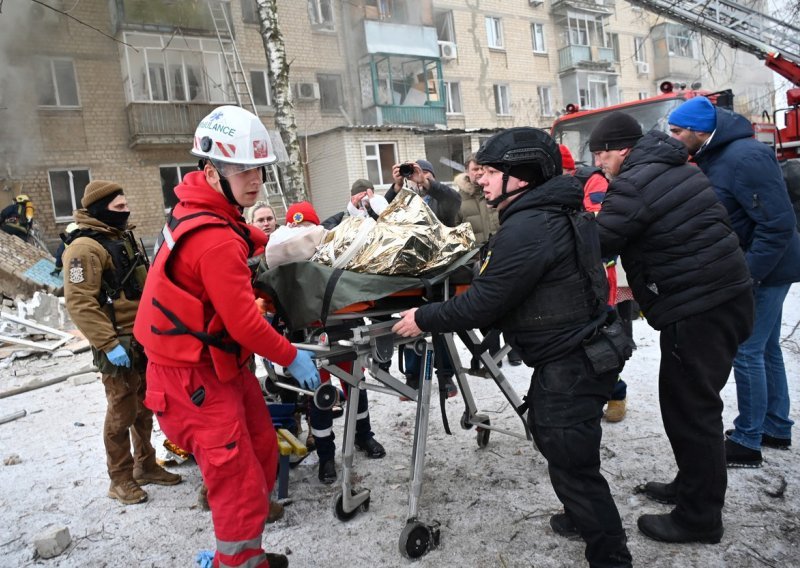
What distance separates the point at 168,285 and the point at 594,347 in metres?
1.72

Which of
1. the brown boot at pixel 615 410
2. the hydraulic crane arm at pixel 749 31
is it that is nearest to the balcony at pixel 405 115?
the hydraulic crane arm at pixel 749 31

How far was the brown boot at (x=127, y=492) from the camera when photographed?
3391mm

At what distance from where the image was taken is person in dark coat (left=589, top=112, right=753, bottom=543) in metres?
2.43

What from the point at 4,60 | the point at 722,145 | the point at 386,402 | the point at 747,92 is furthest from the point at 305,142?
the point at 747,92

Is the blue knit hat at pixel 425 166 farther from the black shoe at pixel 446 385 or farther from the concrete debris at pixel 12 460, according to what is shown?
the concrete debris at pixel 12 460

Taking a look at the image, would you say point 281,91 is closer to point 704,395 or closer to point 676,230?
point 676,230

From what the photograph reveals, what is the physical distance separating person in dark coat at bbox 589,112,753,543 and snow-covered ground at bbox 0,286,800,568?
1.00ft

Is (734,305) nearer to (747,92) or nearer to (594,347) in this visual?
(594,347)

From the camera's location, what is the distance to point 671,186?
7.97ft

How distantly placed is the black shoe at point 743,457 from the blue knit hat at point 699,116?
6.00ft

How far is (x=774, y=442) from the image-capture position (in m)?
3.27

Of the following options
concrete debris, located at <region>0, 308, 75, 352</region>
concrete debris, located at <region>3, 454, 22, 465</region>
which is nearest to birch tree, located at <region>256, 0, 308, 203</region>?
concrete debris, located at <region>0, 308, 75, 352</region>

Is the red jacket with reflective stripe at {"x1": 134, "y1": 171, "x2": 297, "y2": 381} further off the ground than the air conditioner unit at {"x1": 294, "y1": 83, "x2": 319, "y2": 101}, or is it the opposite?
the air conditioner unit at {"x1": 294, "y1": 83, "x2": 319, "y2": 101}

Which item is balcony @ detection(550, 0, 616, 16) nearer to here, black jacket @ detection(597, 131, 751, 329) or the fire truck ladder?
the fire truck ladder
